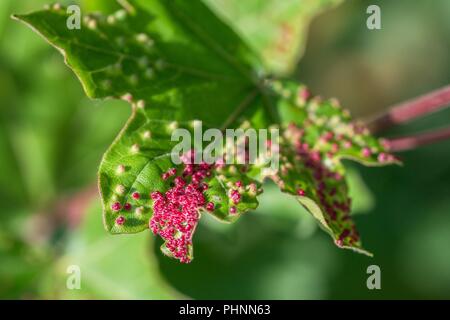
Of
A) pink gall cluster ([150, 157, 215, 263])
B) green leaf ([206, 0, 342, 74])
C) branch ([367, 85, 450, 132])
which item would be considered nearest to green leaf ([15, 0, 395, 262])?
pink gall cluster ([150, 157, 215, 263])

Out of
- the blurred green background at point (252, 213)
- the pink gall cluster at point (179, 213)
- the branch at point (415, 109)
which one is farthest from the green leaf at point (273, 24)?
the pink gall cluster at point (179, 213)

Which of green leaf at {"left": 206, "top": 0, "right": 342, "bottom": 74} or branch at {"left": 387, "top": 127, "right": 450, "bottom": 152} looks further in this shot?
green leaf at {"left": 206, "top": 0, "right": 342, "bottom": 74}

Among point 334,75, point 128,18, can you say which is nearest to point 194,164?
point 128,18

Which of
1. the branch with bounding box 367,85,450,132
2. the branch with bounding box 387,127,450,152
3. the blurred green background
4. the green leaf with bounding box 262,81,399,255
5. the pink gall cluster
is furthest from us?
the blurred green background

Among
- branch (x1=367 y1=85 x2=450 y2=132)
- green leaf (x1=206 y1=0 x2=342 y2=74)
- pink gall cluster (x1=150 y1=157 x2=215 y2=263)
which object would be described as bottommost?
pink gall cluster (x1=150 y1=157 x2=215 y2=263)

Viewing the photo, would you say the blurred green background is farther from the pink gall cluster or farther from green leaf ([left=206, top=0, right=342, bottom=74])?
the pink gall cluster

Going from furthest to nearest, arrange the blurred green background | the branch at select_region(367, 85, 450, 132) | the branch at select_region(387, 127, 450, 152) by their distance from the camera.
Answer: the blurred green background → the branch at select_region(387, 127, 450, 152) → the branch at select_region(367, 85, 450, 132)

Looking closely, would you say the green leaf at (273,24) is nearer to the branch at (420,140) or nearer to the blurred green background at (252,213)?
the blurred green background at (252,213)
